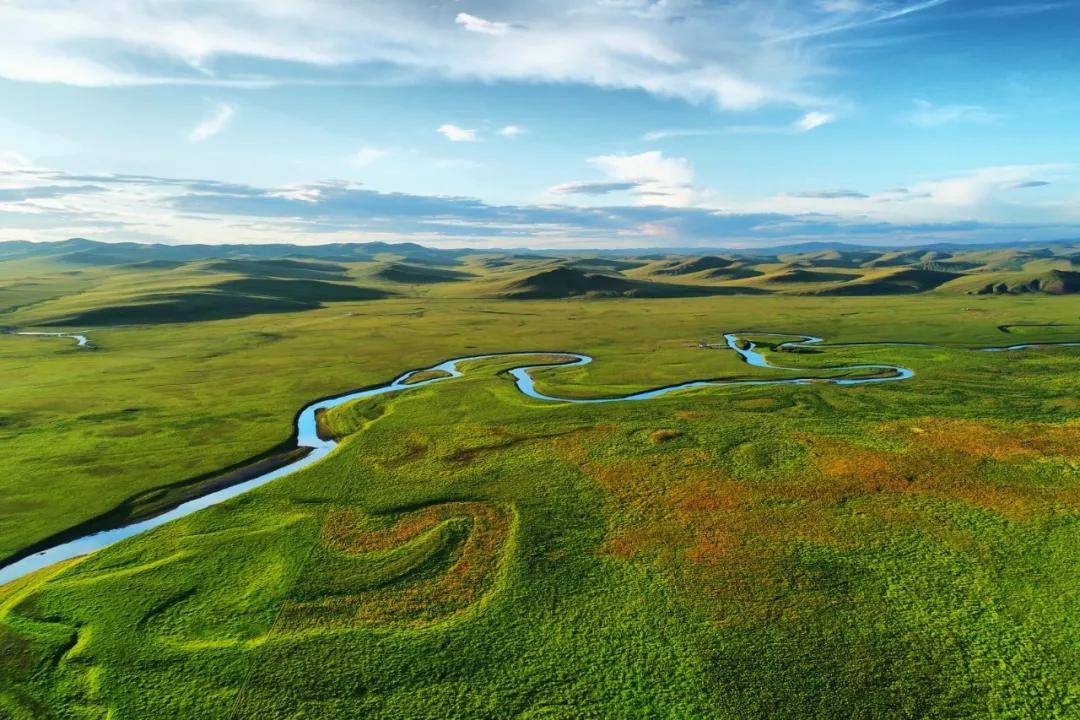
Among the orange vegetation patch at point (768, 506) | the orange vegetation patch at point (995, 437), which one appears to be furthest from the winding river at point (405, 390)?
the orange vegetation patch at point (768, 506)

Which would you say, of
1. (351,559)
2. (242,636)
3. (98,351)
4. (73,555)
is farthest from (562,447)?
(98,351)

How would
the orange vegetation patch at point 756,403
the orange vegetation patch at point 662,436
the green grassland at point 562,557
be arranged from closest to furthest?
the green grassland at point 562,557
the orange vegetation patch at point 662,436
the orange vegetation patch at point 756,403

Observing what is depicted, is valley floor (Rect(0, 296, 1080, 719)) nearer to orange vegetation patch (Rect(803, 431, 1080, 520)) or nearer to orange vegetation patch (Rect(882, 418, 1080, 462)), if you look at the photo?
orange vegetation patch (Rect(803, 431, 1080, 520))

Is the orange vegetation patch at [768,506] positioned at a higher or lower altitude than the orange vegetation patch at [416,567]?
higher

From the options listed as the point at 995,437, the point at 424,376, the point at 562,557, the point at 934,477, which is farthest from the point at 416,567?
the point at 424,376

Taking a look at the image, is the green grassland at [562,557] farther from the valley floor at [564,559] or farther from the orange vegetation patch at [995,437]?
the orange vegetation patch at [995,437]

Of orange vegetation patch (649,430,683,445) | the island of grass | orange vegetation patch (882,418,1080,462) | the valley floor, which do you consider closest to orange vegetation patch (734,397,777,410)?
Answer: the valley floor
